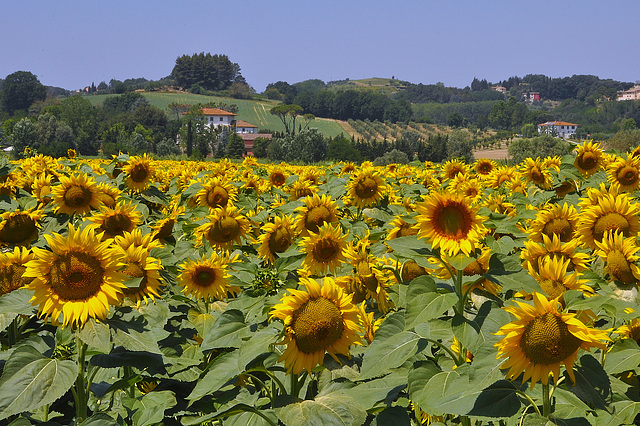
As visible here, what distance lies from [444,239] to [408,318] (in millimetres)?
509

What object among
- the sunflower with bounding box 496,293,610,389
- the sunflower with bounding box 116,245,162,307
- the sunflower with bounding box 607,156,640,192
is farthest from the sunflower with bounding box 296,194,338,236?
the sunflower with bounding box 607,156,640,192

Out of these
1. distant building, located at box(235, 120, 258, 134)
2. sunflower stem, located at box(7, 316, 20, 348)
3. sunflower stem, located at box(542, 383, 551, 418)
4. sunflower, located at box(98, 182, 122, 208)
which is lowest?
distant building, located at box(235, 120, 258, 134)

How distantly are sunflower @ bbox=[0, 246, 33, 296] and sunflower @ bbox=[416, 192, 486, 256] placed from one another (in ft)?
7.26

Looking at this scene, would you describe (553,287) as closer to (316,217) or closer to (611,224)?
(611,224)

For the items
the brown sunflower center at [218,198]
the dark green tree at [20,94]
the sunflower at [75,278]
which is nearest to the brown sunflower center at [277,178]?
the brown sunflower center at [218,198]

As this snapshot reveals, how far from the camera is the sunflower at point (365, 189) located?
6730mm

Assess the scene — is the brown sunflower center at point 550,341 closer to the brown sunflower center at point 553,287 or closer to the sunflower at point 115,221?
the brown sunflower center at point 553,287

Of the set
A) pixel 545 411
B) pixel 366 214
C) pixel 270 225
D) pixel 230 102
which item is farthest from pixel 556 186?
pixel 230 102

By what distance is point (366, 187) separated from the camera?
264 inches

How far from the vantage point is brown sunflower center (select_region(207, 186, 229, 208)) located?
6.05m

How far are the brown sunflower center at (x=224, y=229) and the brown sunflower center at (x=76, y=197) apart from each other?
1369 millimetres

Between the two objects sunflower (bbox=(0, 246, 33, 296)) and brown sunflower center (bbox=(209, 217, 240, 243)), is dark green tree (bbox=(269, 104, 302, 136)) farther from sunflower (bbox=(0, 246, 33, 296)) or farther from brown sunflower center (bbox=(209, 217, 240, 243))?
sunflower (bbox=(0, 246, 33, 296))

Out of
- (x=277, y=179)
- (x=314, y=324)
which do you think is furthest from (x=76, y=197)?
(x=277, y=179)

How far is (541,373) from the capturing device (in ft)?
6.79
